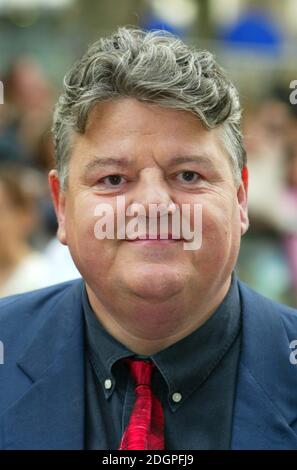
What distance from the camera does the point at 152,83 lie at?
2574 mm

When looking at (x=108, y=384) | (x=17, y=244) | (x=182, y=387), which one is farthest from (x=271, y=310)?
(x=17, y=244)

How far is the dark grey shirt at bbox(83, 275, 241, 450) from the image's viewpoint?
2658mm

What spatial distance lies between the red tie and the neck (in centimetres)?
6

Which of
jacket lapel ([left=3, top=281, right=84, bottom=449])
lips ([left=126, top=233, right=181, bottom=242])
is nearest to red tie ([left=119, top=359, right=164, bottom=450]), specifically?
jacket lapel ([left=3, top=281, right=84, bottom=449])

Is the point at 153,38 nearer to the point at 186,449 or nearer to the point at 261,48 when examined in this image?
the point at 186,449

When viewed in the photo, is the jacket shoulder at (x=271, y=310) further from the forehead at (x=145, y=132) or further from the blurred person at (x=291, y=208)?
the blurred person at (x=291, y=208)

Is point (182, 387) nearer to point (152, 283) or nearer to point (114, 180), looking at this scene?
point (152, 283)

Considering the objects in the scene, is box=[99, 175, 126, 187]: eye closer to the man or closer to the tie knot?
the man

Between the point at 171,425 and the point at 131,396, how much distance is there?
0.14 metres

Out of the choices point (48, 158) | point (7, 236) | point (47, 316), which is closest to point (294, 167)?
point (48, 158)

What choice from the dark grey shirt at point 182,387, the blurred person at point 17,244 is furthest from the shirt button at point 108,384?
the blurred person at point 17,244

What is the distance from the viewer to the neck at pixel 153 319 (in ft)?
8.50

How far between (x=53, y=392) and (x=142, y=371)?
27 centimetres

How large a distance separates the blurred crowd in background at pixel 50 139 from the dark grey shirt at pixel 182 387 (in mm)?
2565
